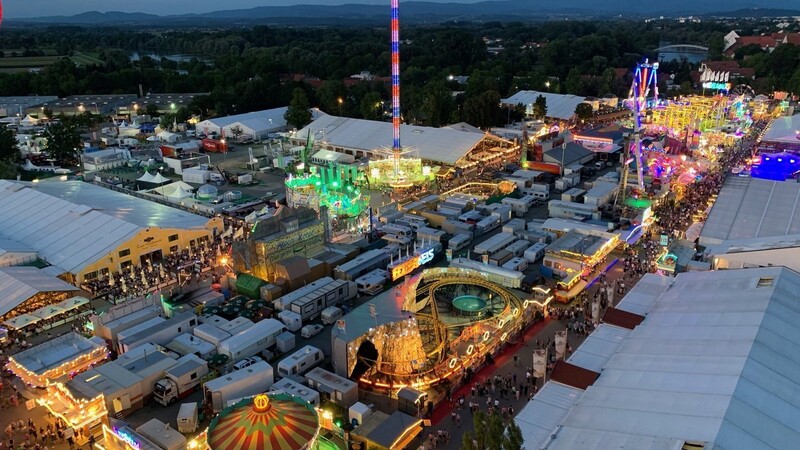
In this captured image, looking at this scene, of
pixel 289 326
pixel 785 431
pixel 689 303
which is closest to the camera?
pixel 785 431

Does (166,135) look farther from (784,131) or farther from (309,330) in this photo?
(784,131)

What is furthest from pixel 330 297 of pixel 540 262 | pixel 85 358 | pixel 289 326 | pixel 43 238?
pixel 43 238

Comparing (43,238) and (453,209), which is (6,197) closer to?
(43,238)

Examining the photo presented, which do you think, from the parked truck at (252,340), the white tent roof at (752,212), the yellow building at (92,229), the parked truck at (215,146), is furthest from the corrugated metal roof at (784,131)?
the parked truck at (215,146)

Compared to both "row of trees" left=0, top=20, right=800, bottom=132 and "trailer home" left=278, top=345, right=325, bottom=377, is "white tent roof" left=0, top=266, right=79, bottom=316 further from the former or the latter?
"row of trees" left=0, top=20, right=800, bottom=132

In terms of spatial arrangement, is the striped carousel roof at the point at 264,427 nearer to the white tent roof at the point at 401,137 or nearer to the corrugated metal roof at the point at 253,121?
the white tent roof at the point at 401,137

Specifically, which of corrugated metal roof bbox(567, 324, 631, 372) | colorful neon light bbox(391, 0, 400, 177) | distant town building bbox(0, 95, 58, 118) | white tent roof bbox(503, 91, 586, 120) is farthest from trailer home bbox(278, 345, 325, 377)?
distant town building bbox(0, 95, 58, 118)
